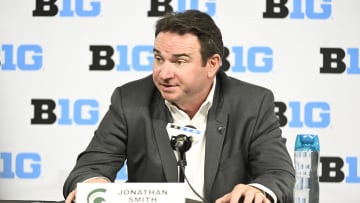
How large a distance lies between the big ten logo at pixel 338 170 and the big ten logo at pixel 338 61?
553mm

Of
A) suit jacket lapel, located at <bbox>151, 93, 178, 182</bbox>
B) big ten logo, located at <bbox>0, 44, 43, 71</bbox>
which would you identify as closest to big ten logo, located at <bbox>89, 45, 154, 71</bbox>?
big ten logo, located at <bbox>0, 44, 43, 71</bbox>

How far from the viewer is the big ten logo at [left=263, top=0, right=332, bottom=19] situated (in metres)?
3.69

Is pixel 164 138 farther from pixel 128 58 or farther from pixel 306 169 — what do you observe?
pixel 128 58

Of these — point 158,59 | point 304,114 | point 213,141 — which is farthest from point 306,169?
point 304,114

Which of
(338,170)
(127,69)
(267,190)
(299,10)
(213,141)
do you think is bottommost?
(338,170)

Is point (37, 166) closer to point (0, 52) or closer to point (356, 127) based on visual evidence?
point (0, 52)

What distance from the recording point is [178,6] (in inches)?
146

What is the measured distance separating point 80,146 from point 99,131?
51.3 inches

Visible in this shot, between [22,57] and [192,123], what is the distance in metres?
1.68

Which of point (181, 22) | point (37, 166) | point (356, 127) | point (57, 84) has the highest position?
point (181, 22)

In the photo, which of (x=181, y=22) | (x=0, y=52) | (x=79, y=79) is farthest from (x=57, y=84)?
(x=181, y=22)

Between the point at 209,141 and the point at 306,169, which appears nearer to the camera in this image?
the point at 306,169

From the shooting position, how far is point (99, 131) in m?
Answer: 2.49

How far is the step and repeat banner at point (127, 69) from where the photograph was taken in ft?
12.0
